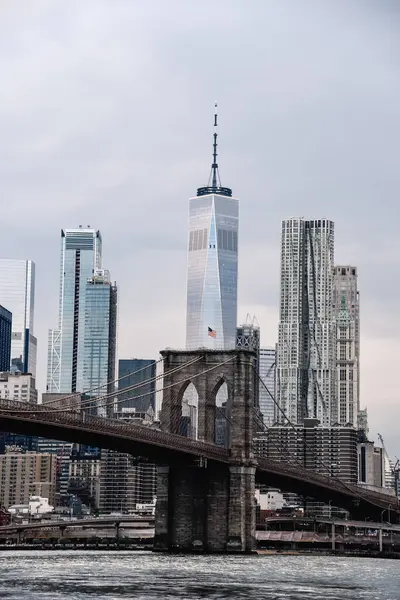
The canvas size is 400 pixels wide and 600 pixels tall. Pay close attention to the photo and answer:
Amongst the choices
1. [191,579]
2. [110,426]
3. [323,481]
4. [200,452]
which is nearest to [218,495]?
[200,452]

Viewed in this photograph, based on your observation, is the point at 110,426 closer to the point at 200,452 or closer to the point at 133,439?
the point at 133,439

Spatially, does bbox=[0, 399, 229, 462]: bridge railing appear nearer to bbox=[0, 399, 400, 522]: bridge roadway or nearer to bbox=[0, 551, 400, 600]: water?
bbox=[0, 399, 400, 522]: bridge roadway

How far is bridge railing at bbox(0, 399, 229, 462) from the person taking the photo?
9631cm

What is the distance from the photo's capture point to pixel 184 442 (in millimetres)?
106688

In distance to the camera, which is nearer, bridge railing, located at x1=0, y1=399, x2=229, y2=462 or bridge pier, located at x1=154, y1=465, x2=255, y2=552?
bridge railing, located at x1=0, y1=399, x2=229, y2=462

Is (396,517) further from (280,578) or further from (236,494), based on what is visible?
(280,578)

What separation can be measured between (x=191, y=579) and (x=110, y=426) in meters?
28.3

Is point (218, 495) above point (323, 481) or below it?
below

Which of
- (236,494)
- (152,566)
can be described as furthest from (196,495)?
(152,566)

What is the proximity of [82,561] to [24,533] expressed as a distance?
6615 centimetres

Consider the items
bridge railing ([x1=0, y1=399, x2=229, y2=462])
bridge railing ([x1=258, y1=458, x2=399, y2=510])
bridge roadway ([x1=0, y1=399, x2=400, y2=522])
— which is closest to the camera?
bridge railing ([x1=0, y1=399, x2=229, y2=462])

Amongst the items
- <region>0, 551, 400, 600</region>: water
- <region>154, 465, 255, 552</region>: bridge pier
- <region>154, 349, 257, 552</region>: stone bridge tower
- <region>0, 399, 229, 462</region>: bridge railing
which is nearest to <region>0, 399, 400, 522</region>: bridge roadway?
<region>0, 399, 229, 462</region>: bridge railing

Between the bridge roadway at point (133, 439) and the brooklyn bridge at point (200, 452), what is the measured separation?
3.4 inches

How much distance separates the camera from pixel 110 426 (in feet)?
336
